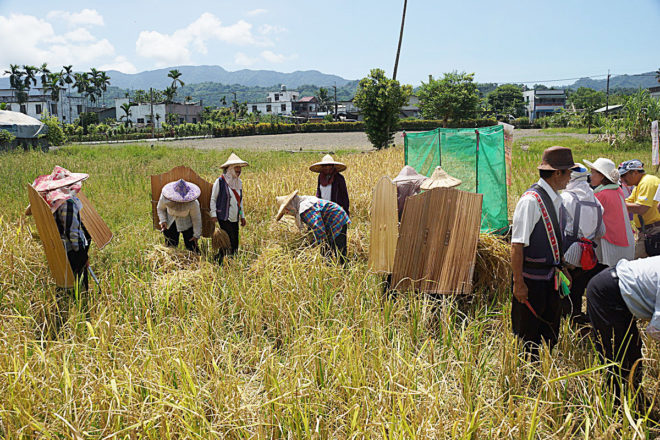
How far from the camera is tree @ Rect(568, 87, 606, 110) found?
70.7 meters

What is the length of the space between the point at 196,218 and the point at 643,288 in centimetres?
397

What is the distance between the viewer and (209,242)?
5.54 meters

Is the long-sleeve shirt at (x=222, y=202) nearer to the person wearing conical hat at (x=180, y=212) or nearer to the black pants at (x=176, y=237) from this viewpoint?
the person wearing conical hat at (x=180, y=212)

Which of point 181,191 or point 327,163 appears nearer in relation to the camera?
point 181,191

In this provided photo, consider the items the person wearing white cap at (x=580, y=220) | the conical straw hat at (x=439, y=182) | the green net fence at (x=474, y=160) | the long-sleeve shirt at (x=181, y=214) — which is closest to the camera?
the person wearing white cap at (x=580, y=220)

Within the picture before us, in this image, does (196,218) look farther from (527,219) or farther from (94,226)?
(527,219)

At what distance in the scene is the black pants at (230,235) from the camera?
15.9ft

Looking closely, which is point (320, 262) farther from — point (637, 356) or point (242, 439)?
point (637, 356)

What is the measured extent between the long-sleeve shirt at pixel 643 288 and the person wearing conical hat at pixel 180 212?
377 centimetres

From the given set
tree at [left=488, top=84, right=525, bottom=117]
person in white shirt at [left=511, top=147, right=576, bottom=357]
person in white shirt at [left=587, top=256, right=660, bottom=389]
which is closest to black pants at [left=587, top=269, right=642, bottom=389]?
person in white shirt at [left=587, top=256, right=660, bottom=389]

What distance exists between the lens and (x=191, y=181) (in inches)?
197

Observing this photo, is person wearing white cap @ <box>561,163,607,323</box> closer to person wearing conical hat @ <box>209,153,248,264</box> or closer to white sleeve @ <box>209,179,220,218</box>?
person wearing conical hat @ <box>209,153,248,264</box>

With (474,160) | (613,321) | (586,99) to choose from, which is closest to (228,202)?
(474,160)

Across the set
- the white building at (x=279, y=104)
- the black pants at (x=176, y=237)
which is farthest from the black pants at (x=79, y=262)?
the white building at (x=279, y=104)
